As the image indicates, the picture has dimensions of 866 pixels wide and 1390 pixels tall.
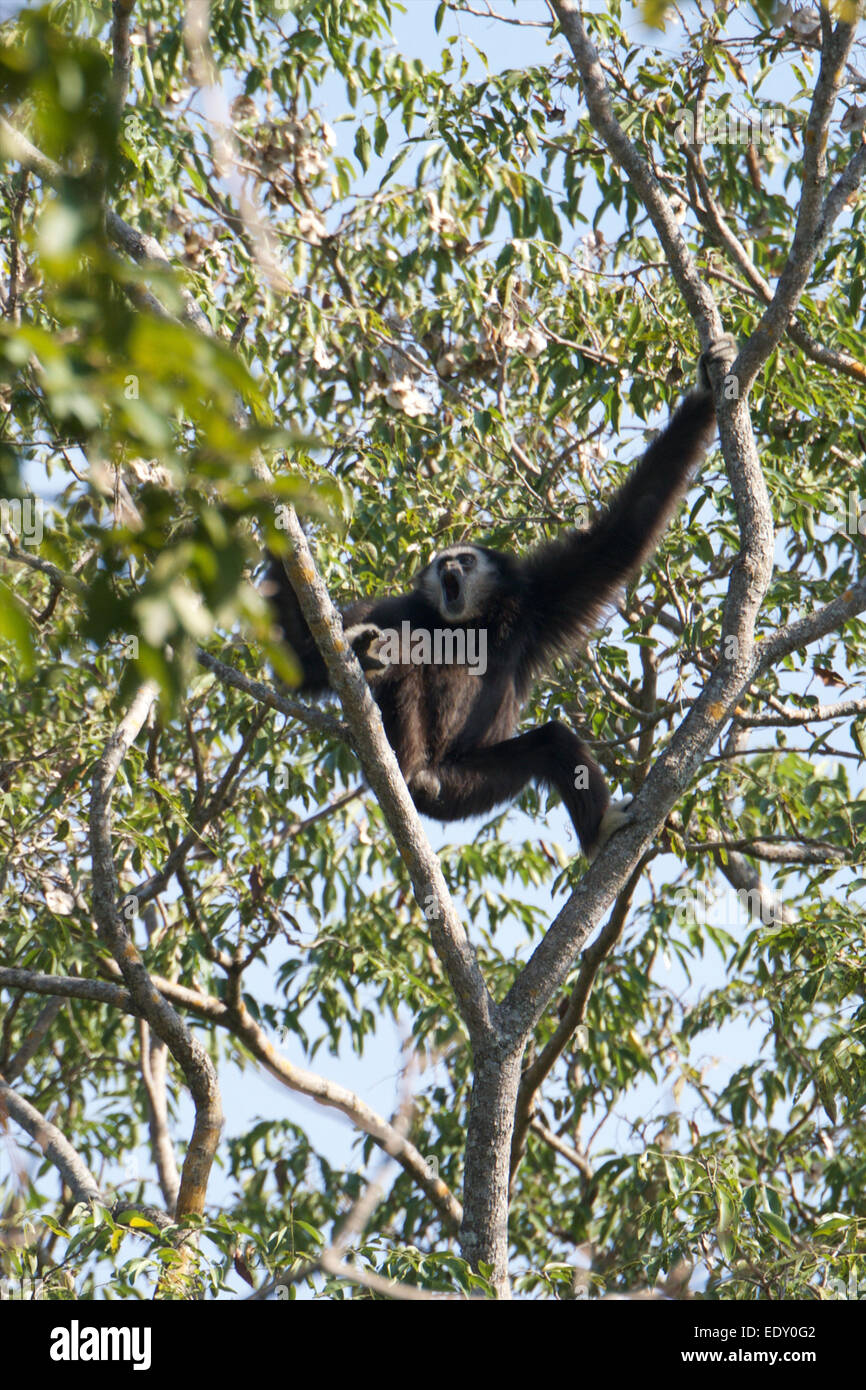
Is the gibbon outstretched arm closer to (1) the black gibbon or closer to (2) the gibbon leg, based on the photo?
(1) the black gibbon

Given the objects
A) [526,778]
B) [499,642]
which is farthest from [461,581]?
[526,778]

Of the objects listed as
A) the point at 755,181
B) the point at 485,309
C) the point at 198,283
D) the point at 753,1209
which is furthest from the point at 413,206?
the point at 753,1209

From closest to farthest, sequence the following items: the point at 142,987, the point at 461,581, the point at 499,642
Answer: the point at 142,987 → the point at 461,581 → the point at 499,642

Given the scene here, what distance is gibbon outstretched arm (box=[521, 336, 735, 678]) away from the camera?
235 inches

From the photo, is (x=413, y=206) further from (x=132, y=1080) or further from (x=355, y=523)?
(x=132, y=1080)

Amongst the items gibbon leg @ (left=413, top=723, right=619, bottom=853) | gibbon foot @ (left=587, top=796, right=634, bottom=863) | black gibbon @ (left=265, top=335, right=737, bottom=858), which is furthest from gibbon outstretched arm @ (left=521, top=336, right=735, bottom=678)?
gibbon foot @ (left=587, top=796, right=634, bottom=863)

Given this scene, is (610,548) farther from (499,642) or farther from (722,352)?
(722,352)

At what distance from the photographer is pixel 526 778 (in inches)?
255

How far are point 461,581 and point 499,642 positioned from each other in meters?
0.43

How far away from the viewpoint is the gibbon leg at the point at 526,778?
5.91 m

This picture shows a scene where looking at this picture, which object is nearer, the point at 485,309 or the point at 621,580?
the point at 621,580

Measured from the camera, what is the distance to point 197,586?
1.58 meters

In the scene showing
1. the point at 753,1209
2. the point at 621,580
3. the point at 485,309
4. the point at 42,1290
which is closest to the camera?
the point at 42,1290

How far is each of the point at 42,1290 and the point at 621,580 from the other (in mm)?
4082
